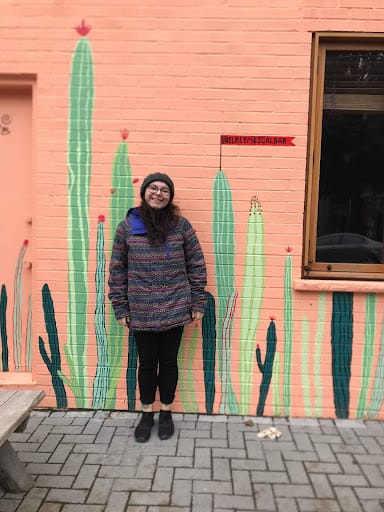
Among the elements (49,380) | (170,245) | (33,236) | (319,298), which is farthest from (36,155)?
(319,298)

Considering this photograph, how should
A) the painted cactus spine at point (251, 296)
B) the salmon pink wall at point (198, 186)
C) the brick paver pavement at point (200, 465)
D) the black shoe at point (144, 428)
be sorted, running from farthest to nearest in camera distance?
the painted cactus spine at point (251, 296) → the salmon pink wall at point (198, 186) → the black shoe at point (144, 428) → the brick paver pavement at point (200, 465)

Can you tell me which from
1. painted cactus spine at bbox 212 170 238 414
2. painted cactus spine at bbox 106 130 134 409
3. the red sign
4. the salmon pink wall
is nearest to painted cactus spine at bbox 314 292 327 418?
the salmon pink wall

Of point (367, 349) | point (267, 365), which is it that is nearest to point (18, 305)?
point (267, 365)

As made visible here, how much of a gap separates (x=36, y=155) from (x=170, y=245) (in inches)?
52.0

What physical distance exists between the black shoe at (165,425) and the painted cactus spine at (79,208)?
0.70 m

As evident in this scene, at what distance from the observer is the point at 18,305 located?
3.97 meters

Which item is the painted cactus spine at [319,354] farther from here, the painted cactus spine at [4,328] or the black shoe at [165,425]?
the painted cactus spine at [4,328]

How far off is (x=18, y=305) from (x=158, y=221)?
4.90 feet

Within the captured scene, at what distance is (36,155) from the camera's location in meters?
3.72

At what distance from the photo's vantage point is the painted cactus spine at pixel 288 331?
12.1ft

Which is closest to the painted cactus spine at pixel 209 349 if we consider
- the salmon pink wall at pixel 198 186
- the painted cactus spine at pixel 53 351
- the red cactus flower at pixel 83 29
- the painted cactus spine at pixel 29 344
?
the salmon pink wall at pixel 198 186

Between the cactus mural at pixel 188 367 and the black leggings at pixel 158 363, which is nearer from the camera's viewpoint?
the black leggings at pixel 158 363

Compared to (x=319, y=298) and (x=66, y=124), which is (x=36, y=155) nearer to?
(x=66, y=124)

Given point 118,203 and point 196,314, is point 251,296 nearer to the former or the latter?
point 196,314
